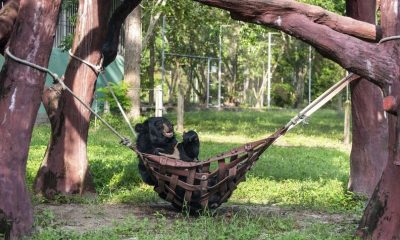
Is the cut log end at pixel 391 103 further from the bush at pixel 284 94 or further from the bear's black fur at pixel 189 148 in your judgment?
the bush at pixel 284 94

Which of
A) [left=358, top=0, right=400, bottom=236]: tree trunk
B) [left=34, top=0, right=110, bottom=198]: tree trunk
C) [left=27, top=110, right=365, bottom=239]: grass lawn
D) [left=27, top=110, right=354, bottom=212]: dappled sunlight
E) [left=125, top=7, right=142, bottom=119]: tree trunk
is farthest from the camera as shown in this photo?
[left=125, top=7, right=142, bottom=119]: tree trunk

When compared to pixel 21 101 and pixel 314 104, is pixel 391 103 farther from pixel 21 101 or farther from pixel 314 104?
pixel 21 101

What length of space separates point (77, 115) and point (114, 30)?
1056mm

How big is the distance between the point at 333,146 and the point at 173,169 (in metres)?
9.32

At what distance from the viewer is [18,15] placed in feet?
18.6

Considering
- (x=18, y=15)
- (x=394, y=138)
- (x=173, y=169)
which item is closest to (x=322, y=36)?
(x=394, y=138)

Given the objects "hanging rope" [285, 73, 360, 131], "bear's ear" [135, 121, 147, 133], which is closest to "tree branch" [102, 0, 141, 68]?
"bear's ear" [135, 121, 147, 133]

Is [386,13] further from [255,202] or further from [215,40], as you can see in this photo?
[215,40]

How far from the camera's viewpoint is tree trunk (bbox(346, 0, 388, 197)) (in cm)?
768

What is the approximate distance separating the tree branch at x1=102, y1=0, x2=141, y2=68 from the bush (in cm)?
3094

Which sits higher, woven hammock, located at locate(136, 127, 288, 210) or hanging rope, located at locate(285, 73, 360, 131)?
hanging rope, located at locate(285, 73, 360, 131)

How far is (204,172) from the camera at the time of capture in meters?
6.22

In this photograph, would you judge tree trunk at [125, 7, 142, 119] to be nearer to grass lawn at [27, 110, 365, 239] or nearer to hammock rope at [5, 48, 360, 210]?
grass lawn at [27, 110, 365, 239]

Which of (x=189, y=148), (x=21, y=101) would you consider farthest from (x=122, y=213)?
(x=21, y=101)
